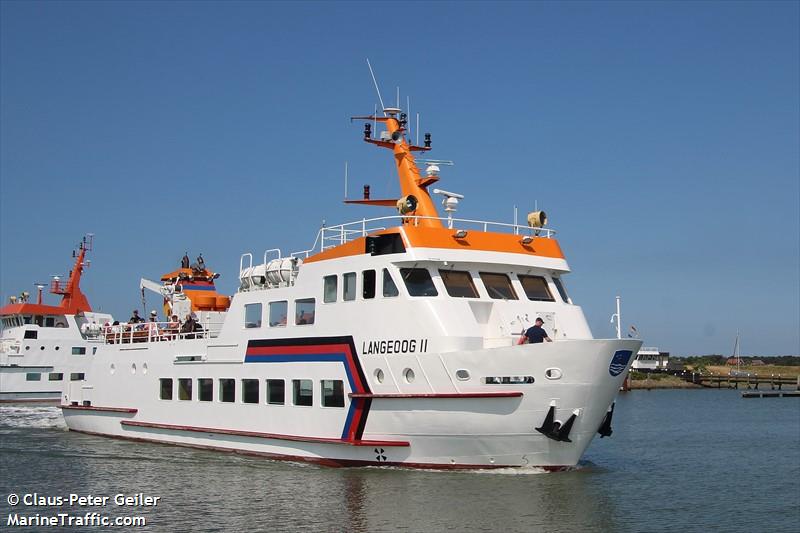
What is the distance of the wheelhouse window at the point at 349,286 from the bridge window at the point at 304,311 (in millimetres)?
1123

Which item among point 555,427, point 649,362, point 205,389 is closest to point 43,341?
point 205,389

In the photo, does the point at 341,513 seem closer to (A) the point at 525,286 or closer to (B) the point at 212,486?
(B) the point at 212,486

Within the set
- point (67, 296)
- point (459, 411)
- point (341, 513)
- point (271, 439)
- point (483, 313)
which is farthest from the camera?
point (67, 296)

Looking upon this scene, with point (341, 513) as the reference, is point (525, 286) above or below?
above

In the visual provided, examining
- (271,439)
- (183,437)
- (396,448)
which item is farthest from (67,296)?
(396,448)

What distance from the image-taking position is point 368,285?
56.7 feet

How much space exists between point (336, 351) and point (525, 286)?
4316 mm

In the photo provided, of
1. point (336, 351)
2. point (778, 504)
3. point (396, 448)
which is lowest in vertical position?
point (778, 504)

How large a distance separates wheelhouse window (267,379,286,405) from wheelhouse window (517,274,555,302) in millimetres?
5826

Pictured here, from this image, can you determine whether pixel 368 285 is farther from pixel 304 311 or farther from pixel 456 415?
pixel 456 415

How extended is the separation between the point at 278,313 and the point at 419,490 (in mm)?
6301

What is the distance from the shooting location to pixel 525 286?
17953 mm

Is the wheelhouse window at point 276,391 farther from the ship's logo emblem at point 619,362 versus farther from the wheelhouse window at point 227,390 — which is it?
the ship's logo emblem at point 619,362

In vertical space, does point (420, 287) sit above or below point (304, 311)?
above
